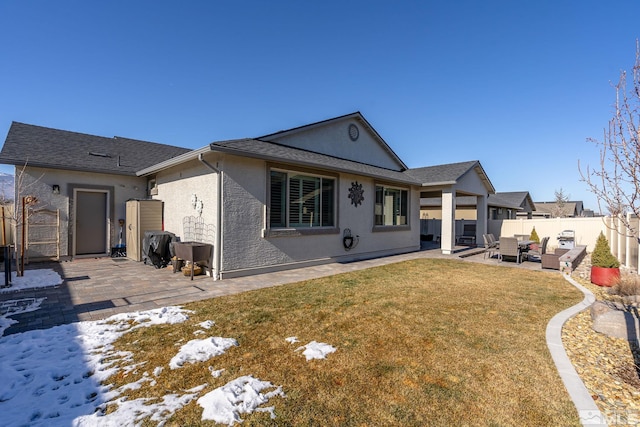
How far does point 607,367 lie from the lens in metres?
3.15

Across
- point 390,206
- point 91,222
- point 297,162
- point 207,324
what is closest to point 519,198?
point 390,206

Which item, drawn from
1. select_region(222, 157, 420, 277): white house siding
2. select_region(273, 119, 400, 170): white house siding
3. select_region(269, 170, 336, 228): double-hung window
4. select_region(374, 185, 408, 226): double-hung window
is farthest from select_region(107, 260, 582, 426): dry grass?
select_region(273, 119, 400, 170): white house siding

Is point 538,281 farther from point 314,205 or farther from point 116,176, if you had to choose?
point 116,176

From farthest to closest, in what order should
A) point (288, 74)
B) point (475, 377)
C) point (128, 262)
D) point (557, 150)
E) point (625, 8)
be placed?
point (288, 74) → point (557, 150) → point (128, 262) → point (625, 8) → point (475, 377)

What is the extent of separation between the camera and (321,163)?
29.0ft

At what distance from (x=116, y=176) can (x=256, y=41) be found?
26.0 feet

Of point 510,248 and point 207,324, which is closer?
point 207,324

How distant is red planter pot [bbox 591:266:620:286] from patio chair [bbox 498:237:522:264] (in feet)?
10.2

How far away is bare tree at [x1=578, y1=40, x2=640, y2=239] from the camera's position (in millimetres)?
2977

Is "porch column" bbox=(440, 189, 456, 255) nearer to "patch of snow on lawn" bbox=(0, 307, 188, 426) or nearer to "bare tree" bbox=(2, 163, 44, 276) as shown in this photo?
"patch of snow on lawn" bbox=(0, 307, 188, 426)

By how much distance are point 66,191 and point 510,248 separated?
16.4 m

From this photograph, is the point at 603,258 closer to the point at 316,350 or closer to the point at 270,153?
the point at 316,350

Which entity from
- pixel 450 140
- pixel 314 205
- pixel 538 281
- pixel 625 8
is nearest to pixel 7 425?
pixel 314 205

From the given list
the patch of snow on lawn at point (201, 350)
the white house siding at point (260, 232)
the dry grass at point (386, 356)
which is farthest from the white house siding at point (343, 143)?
the patch of snow on lawn at point (201, 350)
